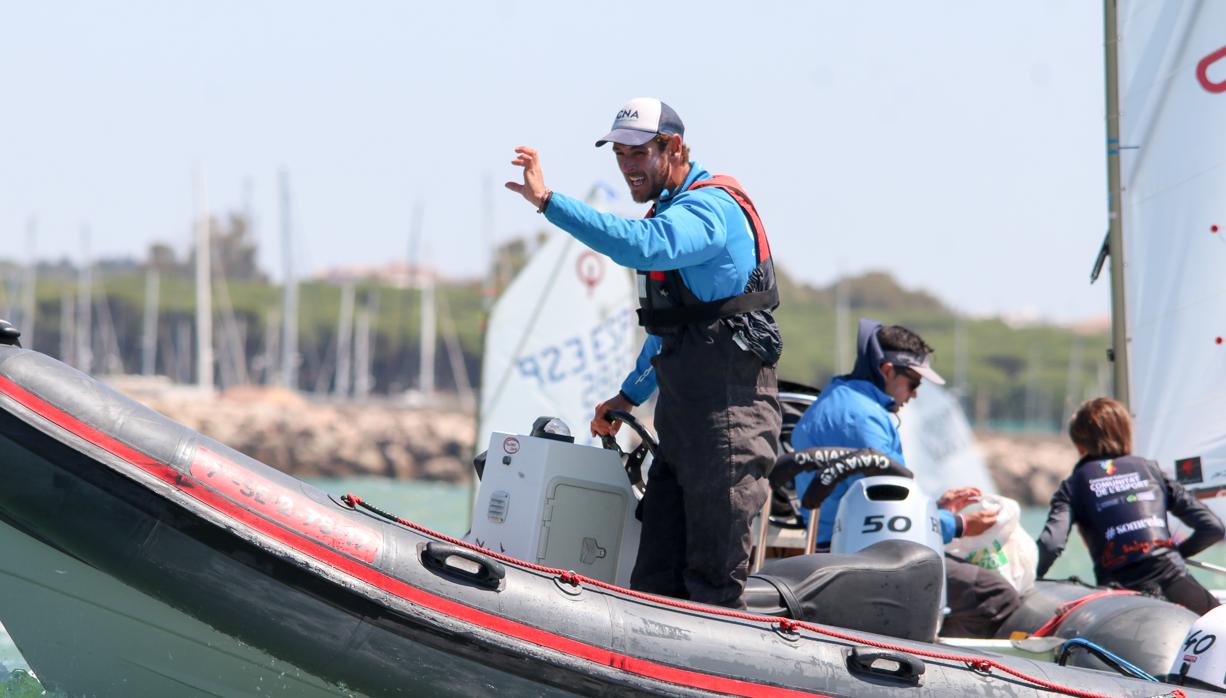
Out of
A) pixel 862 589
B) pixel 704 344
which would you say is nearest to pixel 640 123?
pixel 704 344

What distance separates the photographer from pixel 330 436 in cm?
5103

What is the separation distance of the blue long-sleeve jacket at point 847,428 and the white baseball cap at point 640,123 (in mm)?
1589

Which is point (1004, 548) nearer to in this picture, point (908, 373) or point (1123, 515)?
point (1123, 515)

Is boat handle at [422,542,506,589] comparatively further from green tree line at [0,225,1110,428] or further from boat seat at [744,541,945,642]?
green tree line at [0,225,1110,428]

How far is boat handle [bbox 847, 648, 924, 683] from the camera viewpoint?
14.1 ft

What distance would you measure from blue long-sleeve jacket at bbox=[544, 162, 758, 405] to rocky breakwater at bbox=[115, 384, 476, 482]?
45.3 m

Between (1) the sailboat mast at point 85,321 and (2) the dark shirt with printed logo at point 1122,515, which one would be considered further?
(1) the sailboat mast at point 85,321

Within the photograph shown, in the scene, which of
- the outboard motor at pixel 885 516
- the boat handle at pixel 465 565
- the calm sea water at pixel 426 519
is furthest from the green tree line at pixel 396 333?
the boat handle at pixel 465 565

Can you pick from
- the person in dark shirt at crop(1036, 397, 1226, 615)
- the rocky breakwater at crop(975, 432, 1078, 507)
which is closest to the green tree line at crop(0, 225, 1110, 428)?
the rocky breakwater at crop(975, 432, 1078, 507)

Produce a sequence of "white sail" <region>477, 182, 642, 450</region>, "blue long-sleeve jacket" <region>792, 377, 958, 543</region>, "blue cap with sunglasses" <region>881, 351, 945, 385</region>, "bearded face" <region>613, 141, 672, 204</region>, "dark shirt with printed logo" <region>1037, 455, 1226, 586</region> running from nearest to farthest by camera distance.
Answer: "bearded face" <region>613, 141, 672, 204</region>, "blue long-sleeve jacket" <region>792, 377, 958, 543</region>, "blue cap with sunglasses" <region>881, 351, 945, 385</region>, "dark shirt with printed logo" <region>1037, 455, 1226, 586</region>, "white sail" <region>477, 182, 642, 450</region>

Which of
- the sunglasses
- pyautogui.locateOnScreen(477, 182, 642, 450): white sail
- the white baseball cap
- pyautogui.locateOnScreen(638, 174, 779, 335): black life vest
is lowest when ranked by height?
pyautogui.locateOnScreen(477, 182, 642, 450): white sail

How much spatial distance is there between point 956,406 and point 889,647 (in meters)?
21.7

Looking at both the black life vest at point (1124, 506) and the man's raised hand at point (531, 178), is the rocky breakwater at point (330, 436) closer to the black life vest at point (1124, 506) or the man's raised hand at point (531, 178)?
the black life vest at point (1124, 506)

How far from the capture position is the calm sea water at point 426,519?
4.85 meters
